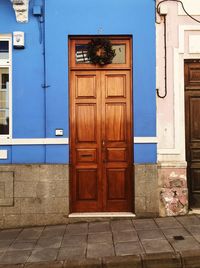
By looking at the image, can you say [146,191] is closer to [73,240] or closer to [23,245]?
[73,240]

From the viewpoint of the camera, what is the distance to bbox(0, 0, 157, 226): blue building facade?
7.82 meters

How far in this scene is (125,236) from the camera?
6707 millimetres

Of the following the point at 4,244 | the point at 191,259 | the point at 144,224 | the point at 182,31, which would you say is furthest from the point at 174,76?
the point at 4,244

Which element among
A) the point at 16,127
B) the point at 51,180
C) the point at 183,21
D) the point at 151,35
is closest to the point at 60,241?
the point at 51,180

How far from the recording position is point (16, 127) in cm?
782

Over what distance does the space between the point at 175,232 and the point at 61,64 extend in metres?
3.88

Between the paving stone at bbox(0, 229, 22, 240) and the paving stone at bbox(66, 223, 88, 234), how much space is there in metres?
0.95

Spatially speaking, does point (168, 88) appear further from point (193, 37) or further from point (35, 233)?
point (35, 233)

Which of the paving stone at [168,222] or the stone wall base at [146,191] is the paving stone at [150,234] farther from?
the stone wall base at [146,191]

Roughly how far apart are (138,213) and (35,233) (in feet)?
6.76

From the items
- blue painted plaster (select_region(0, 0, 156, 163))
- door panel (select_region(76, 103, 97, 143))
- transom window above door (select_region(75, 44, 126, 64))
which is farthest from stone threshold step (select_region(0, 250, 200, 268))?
transom window above door (select_region(75, 44, 126, 64))

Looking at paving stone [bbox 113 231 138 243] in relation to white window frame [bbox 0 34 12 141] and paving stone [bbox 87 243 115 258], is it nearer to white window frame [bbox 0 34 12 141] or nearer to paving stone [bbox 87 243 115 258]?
paving stone [bbox 87 243 115 258]

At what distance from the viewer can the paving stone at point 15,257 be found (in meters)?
5.72

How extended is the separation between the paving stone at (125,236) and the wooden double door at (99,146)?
110cm
